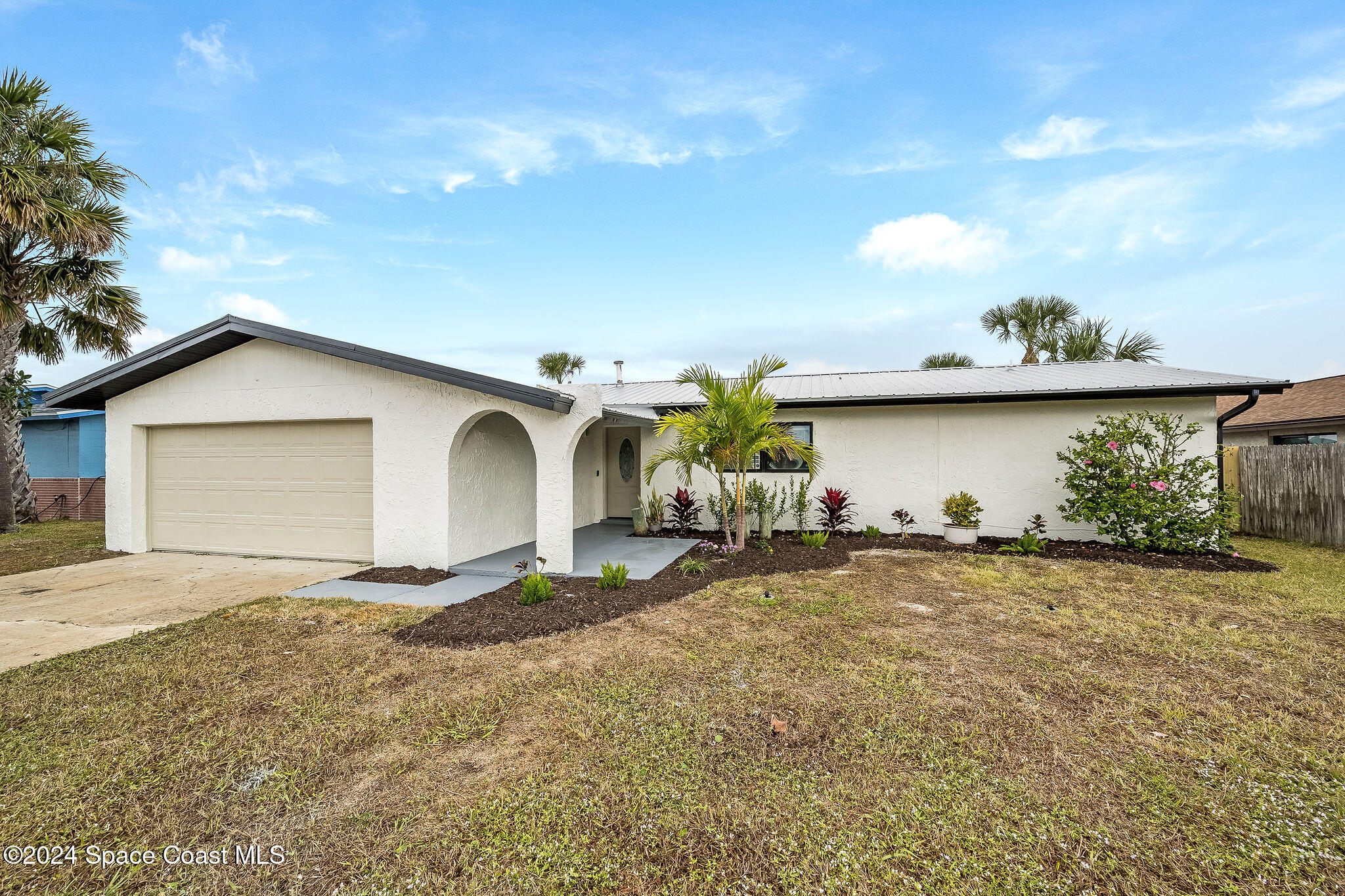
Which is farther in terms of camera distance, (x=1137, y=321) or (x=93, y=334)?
(x=1137, y=321)

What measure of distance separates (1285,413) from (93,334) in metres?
27.4

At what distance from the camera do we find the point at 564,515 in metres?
7.36

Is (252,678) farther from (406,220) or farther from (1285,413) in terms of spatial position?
(1285,413)

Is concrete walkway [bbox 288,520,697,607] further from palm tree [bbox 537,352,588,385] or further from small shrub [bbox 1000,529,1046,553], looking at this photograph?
palm tree [bbox 537,352,588,385]

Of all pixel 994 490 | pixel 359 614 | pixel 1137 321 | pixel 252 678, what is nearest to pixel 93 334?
pixel 359 614

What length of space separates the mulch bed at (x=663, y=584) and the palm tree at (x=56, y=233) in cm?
1151

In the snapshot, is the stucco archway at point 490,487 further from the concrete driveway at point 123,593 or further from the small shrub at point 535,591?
the small shrub at point 535,591

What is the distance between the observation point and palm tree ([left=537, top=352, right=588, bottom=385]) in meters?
32.3

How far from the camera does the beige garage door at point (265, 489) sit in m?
8.40

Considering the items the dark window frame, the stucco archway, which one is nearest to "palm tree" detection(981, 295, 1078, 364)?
the dark window frame

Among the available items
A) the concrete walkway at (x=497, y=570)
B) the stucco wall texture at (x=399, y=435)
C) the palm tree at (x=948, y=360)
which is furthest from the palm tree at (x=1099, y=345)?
the stucco wall texture at (x=399, y=435)

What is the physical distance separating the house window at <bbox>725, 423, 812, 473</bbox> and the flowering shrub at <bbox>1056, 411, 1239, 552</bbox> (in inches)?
167

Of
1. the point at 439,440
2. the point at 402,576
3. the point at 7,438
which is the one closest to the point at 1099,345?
the point at 439,440

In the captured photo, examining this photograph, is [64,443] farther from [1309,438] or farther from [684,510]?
[1309,438]
